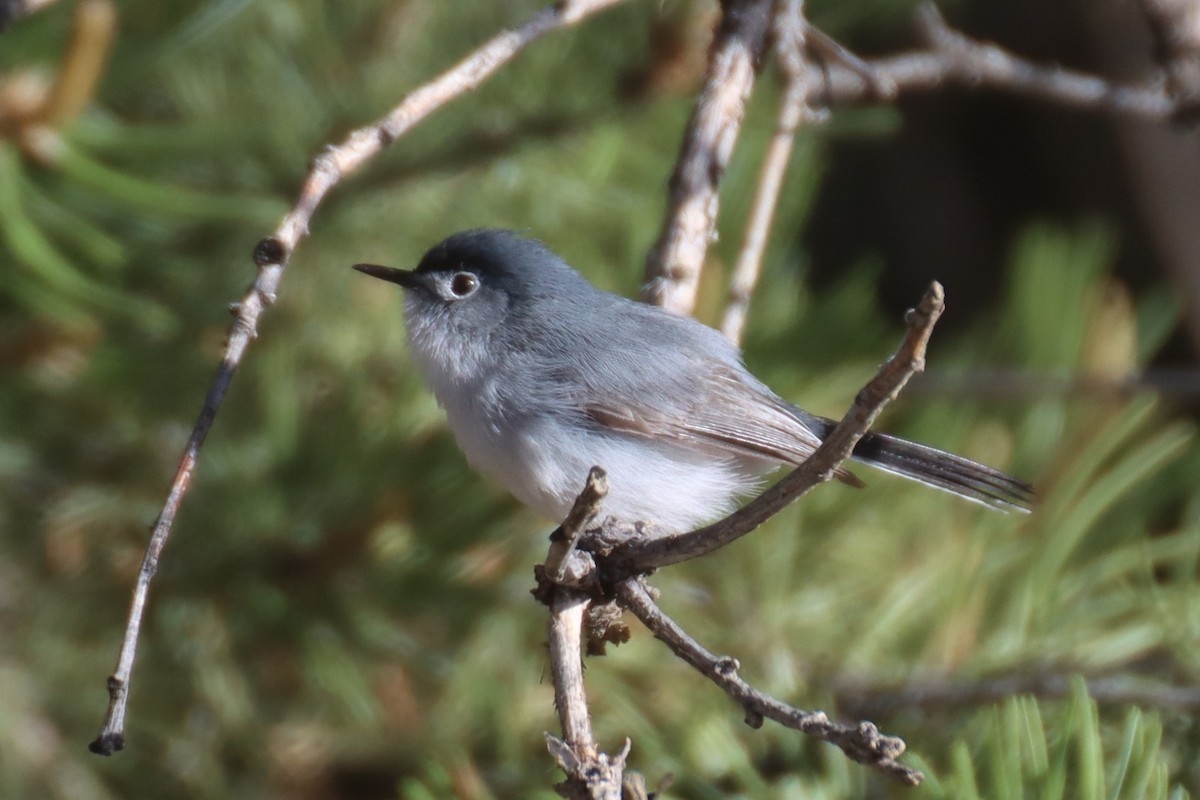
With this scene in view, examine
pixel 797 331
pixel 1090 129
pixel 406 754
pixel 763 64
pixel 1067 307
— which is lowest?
pixel 406 754

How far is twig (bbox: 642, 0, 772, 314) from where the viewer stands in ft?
3.92

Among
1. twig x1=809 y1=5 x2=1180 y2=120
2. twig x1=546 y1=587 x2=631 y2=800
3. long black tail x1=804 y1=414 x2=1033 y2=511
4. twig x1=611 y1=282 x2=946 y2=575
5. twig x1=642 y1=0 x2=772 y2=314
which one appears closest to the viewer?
twig x1=611 y1=282 x2=946 y2=575

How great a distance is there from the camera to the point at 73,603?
180cm

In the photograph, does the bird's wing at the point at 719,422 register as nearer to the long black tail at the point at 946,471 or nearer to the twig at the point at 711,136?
the long black tail at the point at 946,471

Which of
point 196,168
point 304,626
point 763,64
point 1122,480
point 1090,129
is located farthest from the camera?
point 1090,129

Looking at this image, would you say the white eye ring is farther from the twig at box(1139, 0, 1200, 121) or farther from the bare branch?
the twig at box(1139, 0, 1200, 121)

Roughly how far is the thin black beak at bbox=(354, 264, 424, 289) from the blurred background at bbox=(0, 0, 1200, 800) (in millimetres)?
176

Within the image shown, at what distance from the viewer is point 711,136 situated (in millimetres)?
1187

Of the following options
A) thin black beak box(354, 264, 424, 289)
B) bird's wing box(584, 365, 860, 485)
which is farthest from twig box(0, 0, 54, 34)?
bird's wing box(584, 365, 860, 485)

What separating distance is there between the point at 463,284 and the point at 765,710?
92 cm

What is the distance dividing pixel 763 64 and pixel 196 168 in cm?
90

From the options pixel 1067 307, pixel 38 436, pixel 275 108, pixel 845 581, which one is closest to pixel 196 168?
pixel 275 108

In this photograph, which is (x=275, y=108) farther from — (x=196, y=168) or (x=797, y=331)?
(x=797, y=331)

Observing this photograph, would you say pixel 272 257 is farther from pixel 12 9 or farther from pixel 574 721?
pixel 574 721
